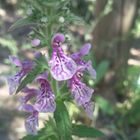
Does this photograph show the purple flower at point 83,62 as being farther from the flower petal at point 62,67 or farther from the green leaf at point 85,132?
the green leaf at point 85,132

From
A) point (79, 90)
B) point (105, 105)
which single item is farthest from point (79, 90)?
point (105, 105)

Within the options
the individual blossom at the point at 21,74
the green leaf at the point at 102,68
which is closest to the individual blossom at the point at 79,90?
the individual blossom at the point at 21,74

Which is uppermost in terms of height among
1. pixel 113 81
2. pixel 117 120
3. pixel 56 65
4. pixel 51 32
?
pixel 51 32

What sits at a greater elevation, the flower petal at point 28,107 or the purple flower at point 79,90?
the purple flower at point 79,90

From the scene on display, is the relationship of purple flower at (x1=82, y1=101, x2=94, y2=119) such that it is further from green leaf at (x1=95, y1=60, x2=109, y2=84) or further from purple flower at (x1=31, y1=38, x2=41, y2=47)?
green leaf at (x1=95, y1=60, x2=109, y2=84)

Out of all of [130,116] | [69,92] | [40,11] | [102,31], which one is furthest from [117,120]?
[40,11]

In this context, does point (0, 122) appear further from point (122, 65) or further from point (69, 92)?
point (69, 92)
